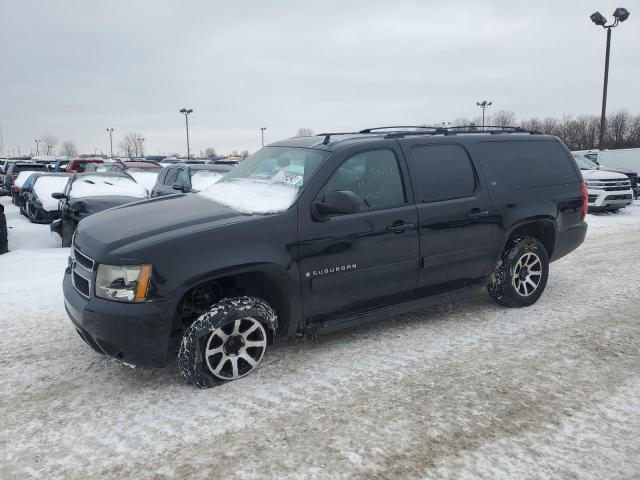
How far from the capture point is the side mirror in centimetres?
359

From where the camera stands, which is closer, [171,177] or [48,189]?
[171,177]

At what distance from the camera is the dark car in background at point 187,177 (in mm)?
10320

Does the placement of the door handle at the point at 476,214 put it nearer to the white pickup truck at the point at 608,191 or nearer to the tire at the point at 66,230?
the tire at the point at 66,230

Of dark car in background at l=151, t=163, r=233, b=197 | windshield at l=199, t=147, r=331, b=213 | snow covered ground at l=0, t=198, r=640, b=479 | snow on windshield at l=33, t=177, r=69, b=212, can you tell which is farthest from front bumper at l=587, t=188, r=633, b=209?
snow on windshield at l=33, t=177, r=69, b=212

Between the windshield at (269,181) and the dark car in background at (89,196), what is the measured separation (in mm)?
5439

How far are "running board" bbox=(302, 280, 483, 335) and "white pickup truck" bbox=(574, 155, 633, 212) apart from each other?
1039 cm

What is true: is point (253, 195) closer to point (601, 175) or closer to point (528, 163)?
point (528, 163)

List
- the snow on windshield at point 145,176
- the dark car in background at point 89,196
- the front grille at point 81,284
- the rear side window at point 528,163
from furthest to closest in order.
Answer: the snow on windshield at point 145,176
the dark car in background at point 89,196
the rear side window at point 528,163
the front grille at point 81,284

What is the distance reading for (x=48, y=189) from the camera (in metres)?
13.0

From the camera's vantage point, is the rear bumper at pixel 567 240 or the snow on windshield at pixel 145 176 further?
the snow on windshield at pixel 145 176

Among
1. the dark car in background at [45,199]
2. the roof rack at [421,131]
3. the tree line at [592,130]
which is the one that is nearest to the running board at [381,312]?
the roof rack at [421,131]

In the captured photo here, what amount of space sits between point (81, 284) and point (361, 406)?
87.9 inches

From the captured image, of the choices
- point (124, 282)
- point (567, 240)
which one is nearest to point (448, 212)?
point (567, 240)

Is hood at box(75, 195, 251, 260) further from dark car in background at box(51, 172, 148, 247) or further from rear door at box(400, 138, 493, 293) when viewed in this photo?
dark car in background at box(51, 172, 148, 247)
